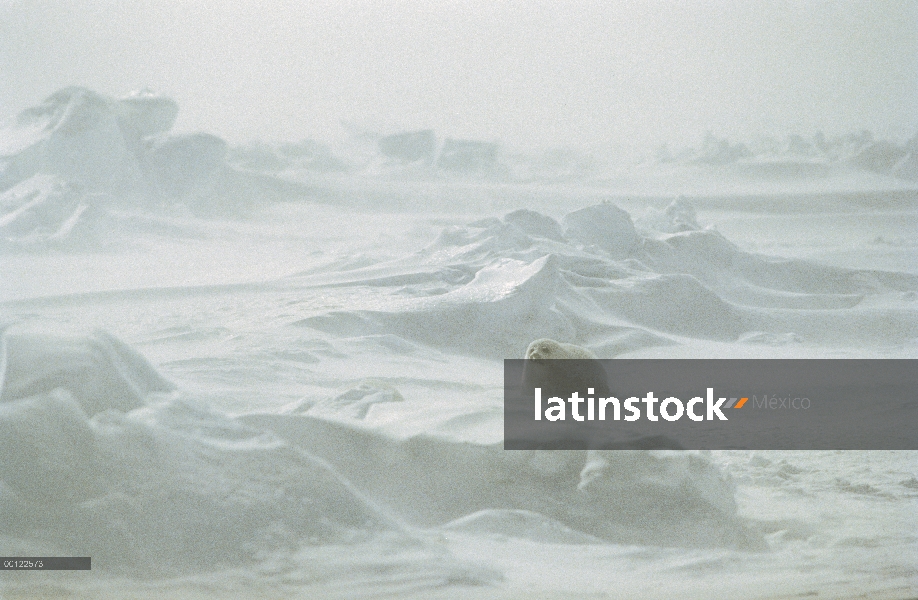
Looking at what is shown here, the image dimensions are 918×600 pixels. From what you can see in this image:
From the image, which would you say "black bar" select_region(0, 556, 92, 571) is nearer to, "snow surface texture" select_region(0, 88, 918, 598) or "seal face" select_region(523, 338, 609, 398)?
"snow surface texture" select_region(0, 88, 918, 598)

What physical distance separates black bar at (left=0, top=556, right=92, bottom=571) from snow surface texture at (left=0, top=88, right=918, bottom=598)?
1.3 inches

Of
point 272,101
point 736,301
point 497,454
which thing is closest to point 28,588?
point 497,454

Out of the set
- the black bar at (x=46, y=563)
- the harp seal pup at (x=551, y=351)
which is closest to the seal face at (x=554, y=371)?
the harp seal pup at (x=551, y=351)

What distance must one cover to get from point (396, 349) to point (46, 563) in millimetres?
1238

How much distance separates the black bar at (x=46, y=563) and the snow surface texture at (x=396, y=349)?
0.03 metres

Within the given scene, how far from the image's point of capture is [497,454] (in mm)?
2607

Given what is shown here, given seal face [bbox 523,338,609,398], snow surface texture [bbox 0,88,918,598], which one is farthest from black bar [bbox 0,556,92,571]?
seal face [bbox 523,338,609,398]

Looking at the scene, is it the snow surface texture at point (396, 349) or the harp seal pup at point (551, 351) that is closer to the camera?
the snow surface texture at point (396, 349)

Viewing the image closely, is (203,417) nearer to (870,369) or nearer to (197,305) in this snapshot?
(197,305)

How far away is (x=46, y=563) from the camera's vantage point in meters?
2.55

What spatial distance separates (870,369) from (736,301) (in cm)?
49

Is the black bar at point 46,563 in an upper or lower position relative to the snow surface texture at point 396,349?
lower

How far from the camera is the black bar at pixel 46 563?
8.23 feet

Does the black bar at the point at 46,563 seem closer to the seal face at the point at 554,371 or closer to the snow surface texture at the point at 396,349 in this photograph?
the snow surface texture at the point at 396,349
